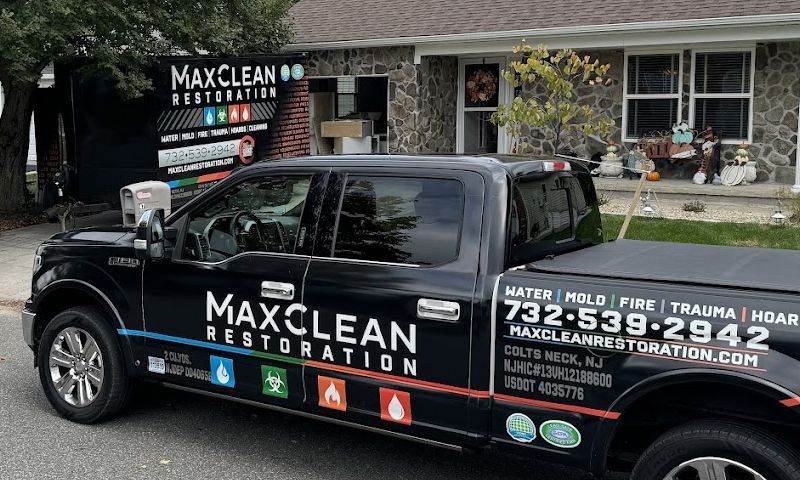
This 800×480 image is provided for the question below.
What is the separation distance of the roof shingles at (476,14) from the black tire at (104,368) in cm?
1115

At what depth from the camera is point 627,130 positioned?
52.5ft

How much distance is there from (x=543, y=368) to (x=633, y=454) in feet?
2.02

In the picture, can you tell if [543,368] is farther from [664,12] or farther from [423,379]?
[664,12]

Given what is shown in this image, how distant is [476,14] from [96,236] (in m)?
12.3

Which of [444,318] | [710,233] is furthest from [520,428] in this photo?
Result: [710,233]

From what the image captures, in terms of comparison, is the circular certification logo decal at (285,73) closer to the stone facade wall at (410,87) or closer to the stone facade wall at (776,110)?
the stone facade wall at (410,87)

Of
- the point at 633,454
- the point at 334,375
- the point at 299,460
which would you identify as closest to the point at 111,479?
the point at 299,460

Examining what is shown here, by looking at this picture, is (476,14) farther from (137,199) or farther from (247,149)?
(137,199)

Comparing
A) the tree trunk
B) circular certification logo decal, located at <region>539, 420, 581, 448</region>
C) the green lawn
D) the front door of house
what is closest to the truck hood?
circular certification logo decal, located at <region>539, 420, 581, 448</region>

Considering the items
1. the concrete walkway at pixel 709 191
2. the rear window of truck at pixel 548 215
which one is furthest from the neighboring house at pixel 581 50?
the rear window of truck at pixel 548 215

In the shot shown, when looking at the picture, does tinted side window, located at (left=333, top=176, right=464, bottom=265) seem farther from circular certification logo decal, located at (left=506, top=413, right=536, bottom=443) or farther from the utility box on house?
the utility box on house

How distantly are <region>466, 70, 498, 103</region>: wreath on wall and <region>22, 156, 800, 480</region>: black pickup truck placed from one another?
12599mm

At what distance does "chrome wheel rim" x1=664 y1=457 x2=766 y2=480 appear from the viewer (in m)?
3.51

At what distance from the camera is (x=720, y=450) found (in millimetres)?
3547
